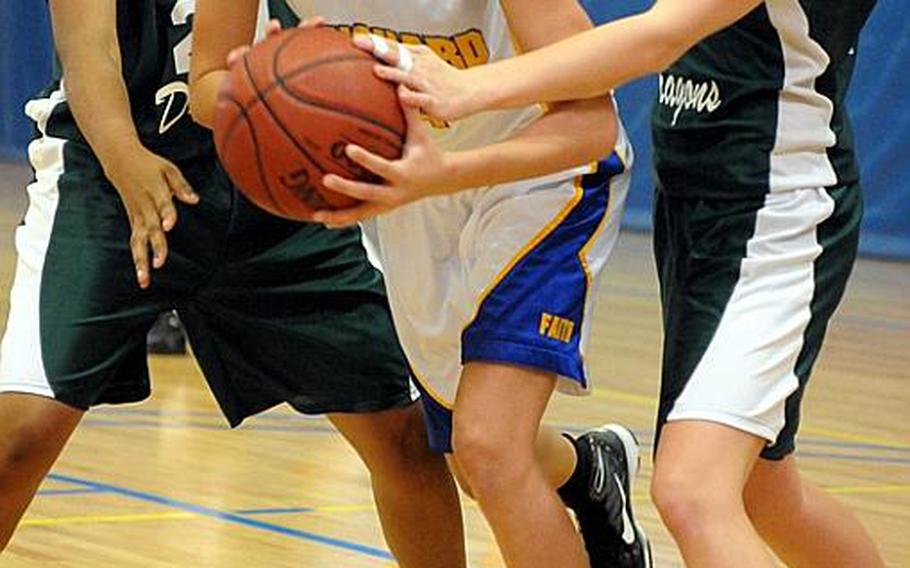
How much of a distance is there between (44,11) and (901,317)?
30.3ft

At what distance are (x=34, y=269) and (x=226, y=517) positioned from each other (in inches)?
47.9

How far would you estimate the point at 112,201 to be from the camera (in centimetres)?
359

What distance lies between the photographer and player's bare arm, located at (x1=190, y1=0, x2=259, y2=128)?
3.19 metres

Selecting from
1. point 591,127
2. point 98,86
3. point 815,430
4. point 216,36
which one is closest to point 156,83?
point 98,86

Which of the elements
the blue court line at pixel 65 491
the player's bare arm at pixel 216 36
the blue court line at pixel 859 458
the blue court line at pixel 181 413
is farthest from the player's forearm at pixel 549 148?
the blue court line at pixel 181 413

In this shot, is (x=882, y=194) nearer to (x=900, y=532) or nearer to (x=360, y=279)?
(x=900, y=532)

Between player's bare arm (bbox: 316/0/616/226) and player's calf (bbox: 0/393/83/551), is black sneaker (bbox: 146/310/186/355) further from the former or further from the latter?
player's bare arm (bbox: 316/0/616/226)

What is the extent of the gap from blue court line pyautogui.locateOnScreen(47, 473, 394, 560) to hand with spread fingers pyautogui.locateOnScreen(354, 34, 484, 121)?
187cm

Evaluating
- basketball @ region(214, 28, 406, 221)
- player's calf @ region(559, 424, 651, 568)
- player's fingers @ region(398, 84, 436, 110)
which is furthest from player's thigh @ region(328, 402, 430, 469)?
player's fingers @ region(398, 84, 436, 110)

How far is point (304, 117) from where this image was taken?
2.63 m

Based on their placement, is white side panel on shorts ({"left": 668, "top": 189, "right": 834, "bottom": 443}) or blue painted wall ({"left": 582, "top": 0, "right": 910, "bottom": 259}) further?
blue painted wall ({"left": 582, "top": 0, "right": 910, "bottom": 259})

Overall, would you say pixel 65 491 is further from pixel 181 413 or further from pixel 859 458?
pixel 859 458

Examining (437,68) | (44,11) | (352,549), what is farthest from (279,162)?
(44,11)

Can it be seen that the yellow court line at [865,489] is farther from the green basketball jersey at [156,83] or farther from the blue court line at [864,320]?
the blue court line at [864,320]
